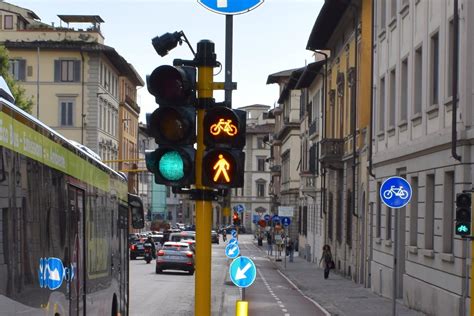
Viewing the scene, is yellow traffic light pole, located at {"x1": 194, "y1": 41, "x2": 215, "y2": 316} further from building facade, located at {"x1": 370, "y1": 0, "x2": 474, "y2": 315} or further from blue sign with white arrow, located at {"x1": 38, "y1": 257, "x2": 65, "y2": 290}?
building facade, located at {"x1": 370, "y1": 0, "x2": 474, "y2": 315}

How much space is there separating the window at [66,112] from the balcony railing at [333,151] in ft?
109

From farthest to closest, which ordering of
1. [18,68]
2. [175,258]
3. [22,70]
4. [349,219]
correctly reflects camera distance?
[22,70] → [18,68] → [175,258] → [349,219]

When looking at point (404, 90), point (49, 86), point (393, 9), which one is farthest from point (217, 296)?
point (49, 86)

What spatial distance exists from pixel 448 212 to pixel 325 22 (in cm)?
2479

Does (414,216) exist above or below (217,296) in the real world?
above

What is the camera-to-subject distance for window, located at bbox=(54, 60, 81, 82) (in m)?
75.9

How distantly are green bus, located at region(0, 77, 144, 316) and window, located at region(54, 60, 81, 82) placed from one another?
204 ft

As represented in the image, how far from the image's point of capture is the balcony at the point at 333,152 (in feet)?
151

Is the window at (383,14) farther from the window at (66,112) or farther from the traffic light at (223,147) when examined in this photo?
the window at (66,112)

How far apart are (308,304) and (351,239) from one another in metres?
12.9

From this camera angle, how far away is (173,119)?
805cm

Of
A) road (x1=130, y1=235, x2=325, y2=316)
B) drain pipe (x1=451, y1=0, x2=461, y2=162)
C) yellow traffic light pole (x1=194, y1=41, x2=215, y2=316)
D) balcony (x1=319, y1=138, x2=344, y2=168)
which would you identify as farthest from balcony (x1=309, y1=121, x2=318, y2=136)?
yellow traffic light pole (x1=194, y1=41, x2=215, y2=316)

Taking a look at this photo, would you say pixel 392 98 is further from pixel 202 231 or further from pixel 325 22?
pixel 202 231

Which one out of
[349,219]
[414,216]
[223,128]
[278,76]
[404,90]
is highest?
[278,76]
